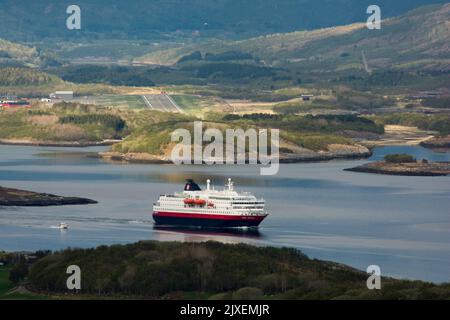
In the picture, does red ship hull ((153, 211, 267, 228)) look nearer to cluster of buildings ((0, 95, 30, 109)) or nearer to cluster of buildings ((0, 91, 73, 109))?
cluster of buildings ((0, 91, 73, 109))

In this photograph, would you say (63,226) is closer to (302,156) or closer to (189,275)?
(189,275)

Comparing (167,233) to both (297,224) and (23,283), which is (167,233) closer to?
(297,224)

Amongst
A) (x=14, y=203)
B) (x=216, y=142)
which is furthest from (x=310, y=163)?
(x=14, y=203)

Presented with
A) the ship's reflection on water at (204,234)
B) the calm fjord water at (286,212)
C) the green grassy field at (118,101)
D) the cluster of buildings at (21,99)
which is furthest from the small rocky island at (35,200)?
the green grassy field at (118,101)

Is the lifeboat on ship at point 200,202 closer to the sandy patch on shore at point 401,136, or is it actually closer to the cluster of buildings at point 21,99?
the sandy patch on shore at point 401,136

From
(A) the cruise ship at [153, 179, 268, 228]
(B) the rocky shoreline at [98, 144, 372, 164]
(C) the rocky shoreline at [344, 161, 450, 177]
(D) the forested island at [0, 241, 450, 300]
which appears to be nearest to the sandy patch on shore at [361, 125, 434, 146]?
(B) the rocky shoreline at [98, 144, 372, 164]
